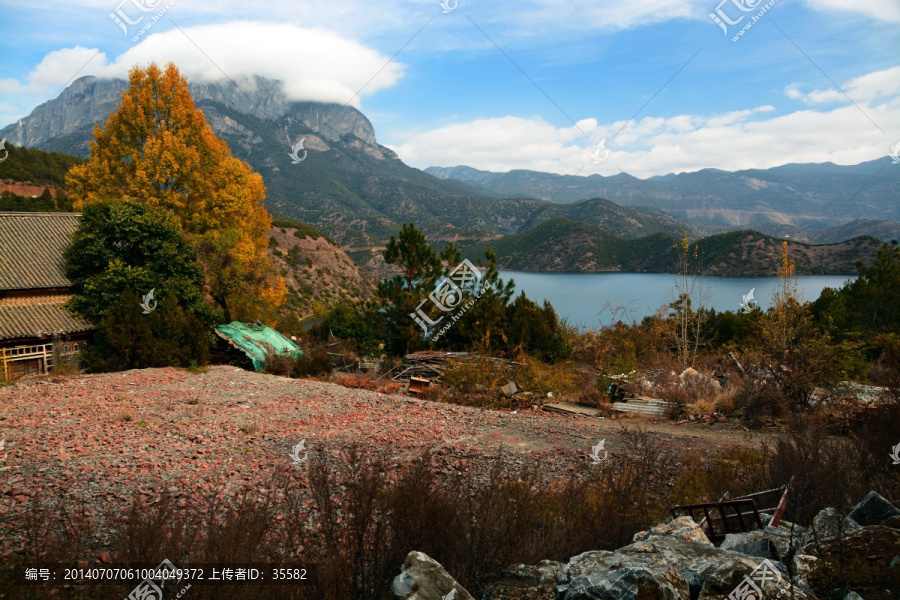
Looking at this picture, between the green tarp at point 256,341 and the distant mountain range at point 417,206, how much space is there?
3093cm

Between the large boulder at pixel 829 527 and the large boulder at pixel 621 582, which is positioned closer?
the large boulder at pixel 621 582

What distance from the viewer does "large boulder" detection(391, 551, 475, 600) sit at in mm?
2936

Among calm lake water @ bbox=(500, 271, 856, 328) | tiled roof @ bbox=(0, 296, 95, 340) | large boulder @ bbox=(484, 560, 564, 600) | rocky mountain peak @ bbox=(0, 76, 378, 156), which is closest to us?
large boulder @ bbox=(484, 560, 564, 600)

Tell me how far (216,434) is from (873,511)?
7.99 m

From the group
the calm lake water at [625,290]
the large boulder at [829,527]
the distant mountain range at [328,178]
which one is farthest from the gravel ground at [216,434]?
the distant mountain range at [328,178]

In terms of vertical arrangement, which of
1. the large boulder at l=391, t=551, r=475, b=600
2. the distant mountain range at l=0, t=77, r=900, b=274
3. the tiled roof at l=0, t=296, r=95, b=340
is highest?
the distant mountain range at l=0, t=77, r=900, b=274

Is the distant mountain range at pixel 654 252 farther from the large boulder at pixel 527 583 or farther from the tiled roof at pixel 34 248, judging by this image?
the large boulder at pixel 527 583

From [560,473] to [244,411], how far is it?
614 centimetres

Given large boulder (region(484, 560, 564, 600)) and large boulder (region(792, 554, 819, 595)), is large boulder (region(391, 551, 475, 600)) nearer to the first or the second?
large boulder (region(484, 560, 564, 600))

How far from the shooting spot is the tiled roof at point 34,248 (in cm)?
1559

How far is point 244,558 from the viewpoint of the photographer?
3.13m

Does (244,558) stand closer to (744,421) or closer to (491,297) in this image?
(744,421)

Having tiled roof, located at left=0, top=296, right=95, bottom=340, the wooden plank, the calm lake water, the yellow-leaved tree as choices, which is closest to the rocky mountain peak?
the calm lake water

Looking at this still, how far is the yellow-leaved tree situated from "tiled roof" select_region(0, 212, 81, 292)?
167cm
